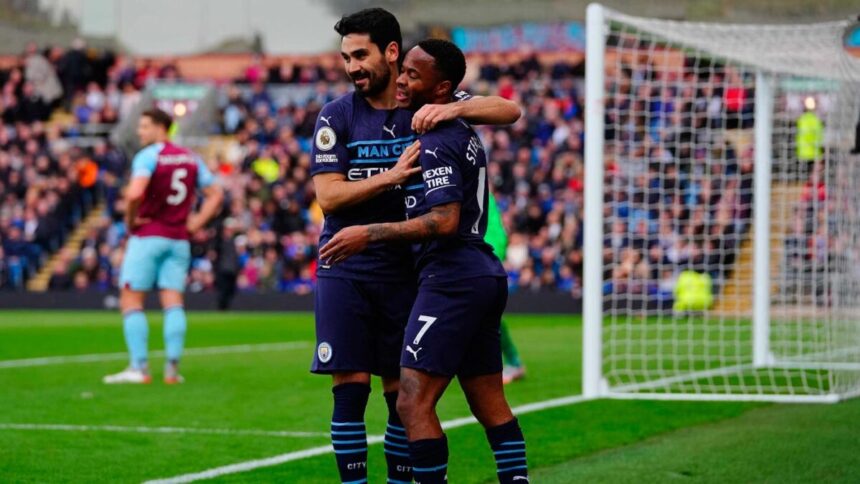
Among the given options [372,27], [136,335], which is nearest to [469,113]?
[372,27]

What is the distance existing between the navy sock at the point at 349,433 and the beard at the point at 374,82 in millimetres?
1134

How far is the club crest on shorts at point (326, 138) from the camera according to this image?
5.56 m

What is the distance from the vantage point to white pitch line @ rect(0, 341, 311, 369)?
1452 centimetres

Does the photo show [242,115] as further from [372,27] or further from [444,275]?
[444,275]

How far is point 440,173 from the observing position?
17.1ft

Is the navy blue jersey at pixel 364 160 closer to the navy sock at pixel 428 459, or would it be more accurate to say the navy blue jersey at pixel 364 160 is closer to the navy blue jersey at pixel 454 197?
the navy blue jersey at pixel 454 197

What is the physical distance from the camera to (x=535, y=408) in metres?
10.2

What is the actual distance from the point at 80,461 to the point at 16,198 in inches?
1058

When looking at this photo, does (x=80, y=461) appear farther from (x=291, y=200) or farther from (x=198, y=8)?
(x=198, y=8)

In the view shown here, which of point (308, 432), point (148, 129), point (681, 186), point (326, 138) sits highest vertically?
point (148, 129)

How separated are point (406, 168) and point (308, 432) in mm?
3938

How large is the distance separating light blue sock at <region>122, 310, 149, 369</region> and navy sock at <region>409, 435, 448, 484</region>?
23.3 ft

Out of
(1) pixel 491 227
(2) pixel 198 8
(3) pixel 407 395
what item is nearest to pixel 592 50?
(1) pixel 491 227


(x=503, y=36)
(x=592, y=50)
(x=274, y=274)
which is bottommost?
(x=274, y=274)
